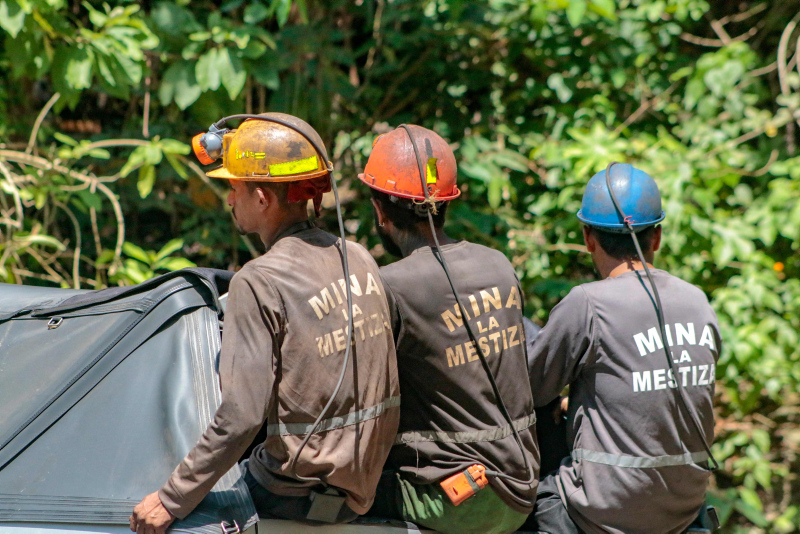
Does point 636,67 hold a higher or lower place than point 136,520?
higher

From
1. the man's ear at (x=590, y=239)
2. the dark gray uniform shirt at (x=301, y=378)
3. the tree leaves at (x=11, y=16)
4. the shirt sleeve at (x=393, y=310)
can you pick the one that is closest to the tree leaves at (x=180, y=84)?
the tree leaves at (x=11, y=16)

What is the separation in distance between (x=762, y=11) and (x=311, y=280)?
14.7 feet

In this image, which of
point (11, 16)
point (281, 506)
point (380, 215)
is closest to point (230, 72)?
point (11, 16)

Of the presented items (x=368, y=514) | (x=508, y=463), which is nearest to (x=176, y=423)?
(x=368, y=514)

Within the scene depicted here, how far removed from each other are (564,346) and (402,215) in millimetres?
608

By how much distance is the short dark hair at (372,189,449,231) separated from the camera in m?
2.28

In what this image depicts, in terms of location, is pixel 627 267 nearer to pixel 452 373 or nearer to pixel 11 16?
pixel 452 373

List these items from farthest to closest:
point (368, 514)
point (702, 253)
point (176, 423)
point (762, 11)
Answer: point (762, 11)
point (702, 253)
point (368, 514)
point (176, 423)

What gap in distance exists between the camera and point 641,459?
2.19 meters

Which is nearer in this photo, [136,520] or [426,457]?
[136,520]

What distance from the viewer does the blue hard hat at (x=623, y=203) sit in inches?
91.2

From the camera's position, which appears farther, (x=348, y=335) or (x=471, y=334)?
(x=471, y=334)

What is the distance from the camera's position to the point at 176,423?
6.45ft

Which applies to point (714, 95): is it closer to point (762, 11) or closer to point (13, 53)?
point (762, 11)
